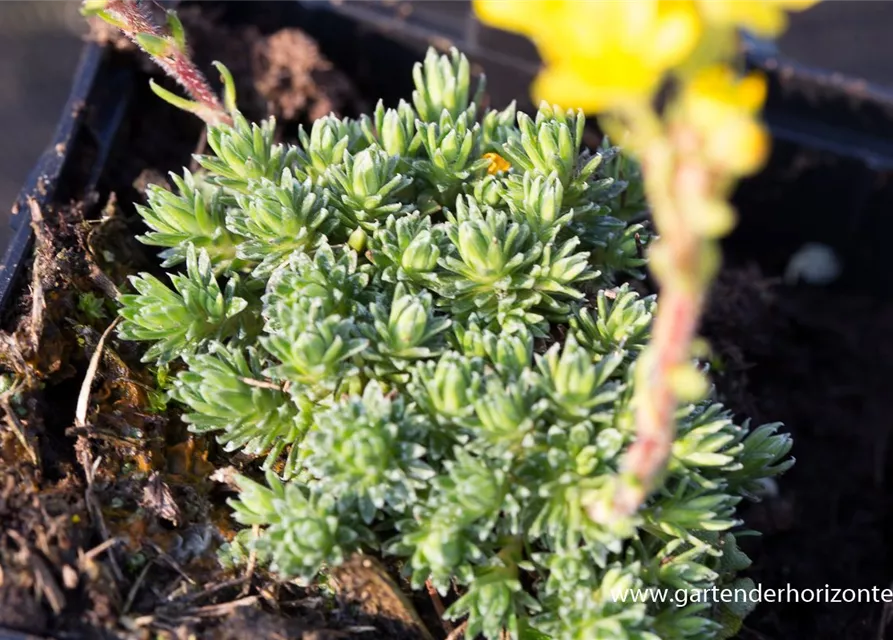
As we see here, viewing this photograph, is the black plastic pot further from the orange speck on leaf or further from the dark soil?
the orange speck on leaf

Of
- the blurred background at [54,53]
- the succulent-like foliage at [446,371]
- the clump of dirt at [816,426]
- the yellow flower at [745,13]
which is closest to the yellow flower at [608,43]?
the yellow flower at [745,13]

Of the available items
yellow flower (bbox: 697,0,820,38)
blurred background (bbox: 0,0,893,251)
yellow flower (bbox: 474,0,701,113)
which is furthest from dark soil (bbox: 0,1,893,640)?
yellow flower (bbox: 697,0,820,38)

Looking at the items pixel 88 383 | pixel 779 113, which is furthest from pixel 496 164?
pixel 779 113

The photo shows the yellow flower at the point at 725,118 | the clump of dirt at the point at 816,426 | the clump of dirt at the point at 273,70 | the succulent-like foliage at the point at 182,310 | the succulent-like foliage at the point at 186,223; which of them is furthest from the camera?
the clump of dirt at the point at 273,70

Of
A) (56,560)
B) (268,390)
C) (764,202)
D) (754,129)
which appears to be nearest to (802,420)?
(764,202)

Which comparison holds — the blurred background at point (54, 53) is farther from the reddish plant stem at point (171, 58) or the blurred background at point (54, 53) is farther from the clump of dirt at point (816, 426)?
the reddish plant stem at point (171, 58)
